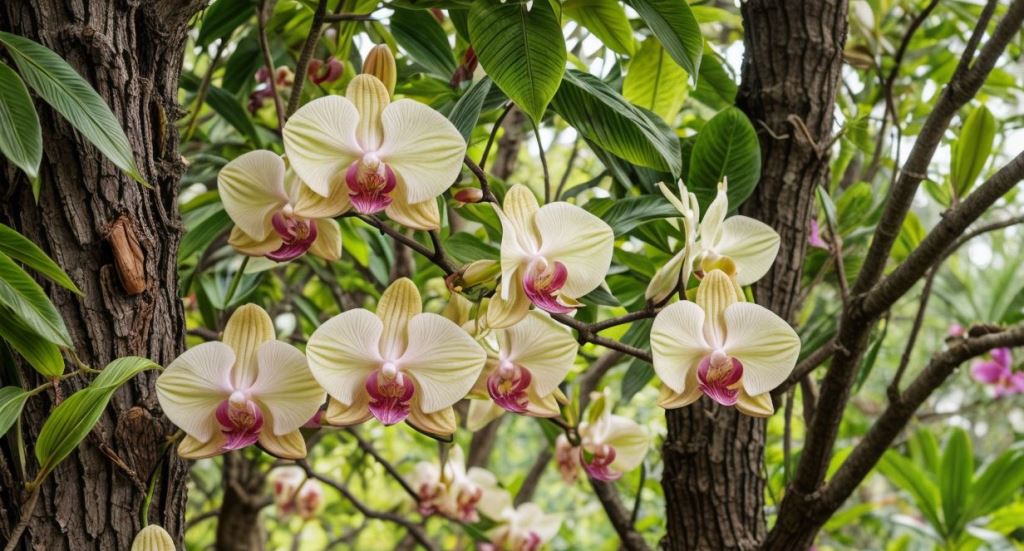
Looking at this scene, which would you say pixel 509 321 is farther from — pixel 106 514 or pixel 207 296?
pixel 207 296

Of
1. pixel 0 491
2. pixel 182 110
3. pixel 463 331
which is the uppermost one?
pixel 182 110

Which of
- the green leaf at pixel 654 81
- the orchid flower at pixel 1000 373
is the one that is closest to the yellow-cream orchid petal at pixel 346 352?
the green leaf at pixel 654 81

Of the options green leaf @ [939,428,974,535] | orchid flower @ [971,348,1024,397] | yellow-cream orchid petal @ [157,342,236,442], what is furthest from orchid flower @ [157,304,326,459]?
orchid flower @ [971,348,1024,397]

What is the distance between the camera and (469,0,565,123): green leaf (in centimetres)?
49

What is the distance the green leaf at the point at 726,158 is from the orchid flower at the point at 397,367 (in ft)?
0.90

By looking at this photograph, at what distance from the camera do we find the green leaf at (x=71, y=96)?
17.4 inches

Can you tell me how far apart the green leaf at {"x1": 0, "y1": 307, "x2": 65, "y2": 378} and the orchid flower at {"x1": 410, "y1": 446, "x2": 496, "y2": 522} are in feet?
2.21

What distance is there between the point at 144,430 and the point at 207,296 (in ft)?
1.56

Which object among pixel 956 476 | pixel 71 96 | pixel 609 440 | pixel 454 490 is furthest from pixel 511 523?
pixel 71 96

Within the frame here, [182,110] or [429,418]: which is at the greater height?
[182,110]

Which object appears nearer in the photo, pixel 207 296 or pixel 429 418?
pixel 429 418

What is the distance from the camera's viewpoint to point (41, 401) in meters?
0.50

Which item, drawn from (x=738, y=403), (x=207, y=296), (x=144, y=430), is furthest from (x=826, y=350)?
(x=207, y=296)

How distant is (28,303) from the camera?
0.45 metres
